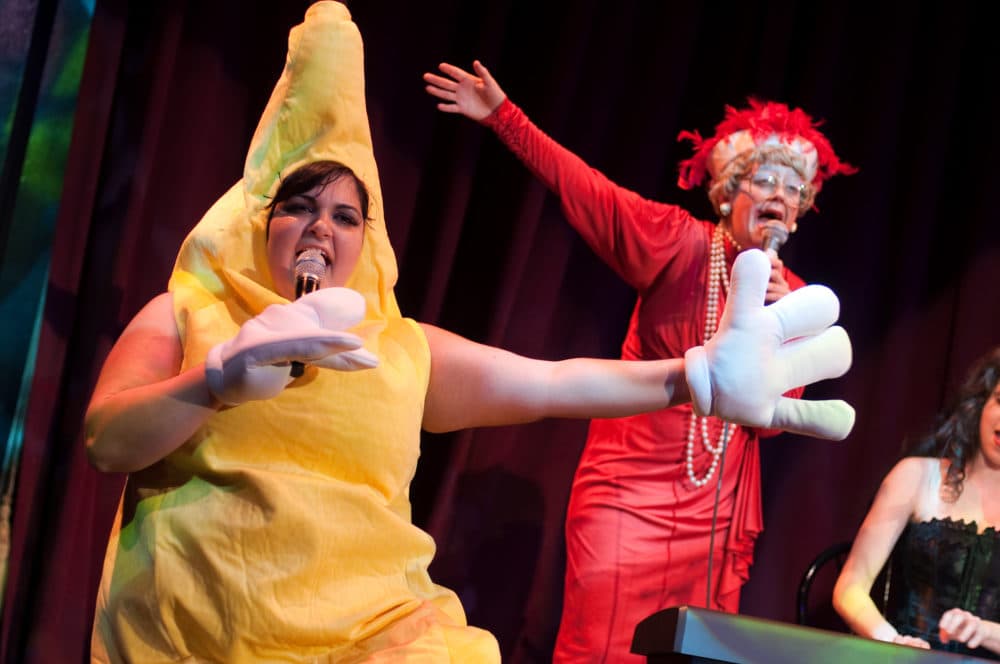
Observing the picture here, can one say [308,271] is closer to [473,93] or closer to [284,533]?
[284,533]

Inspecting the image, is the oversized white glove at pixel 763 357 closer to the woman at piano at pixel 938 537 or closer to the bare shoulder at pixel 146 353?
the bare shoulder at pixel 146 353

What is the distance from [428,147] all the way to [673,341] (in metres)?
0.89

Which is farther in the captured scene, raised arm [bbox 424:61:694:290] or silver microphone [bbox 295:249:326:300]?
raised arm [bbox 424:61:694:290]

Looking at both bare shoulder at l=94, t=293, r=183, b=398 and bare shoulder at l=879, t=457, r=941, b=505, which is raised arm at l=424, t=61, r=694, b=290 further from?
bare shoulder at l=94, t=293, r=183, b=398

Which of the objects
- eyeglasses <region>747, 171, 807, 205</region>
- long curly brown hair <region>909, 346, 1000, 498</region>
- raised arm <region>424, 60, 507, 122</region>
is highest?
raised arm <region>424, 60, 507, 122</region>

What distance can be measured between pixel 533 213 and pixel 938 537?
1.32 meters

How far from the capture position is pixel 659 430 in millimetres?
2832

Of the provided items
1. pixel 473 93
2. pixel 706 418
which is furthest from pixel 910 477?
pixel 473 93

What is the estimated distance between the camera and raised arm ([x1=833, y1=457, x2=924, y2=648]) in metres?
2.78

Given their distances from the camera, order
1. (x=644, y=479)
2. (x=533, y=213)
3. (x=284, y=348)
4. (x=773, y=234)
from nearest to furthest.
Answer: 1. (x=284, y=348)
2. (x=773, y=234)
3. (x=644, y=479)
4. (x=533, y=213)

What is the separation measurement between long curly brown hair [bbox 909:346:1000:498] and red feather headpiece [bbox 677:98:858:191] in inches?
25.4

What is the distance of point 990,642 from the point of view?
8.56 ft

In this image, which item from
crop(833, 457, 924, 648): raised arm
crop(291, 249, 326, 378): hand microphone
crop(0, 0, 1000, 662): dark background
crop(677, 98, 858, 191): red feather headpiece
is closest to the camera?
crop(291, 249, 326, 378): hand microphone

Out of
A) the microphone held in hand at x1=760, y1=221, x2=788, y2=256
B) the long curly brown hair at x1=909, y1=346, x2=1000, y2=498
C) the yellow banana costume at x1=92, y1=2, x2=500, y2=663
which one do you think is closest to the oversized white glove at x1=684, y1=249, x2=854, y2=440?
the yellow banana costume at x1=92, y1=2, x2=500, y2=663
